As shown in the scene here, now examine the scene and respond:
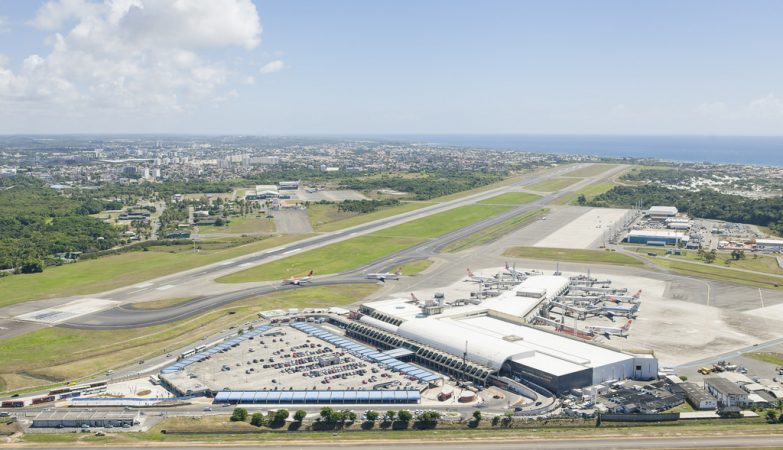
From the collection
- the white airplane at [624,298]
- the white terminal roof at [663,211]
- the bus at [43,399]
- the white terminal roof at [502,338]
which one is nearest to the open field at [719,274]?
the white airplane at [624,298]

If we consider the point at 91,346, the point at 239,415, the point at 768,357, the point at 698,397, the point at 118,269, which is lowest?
the point at 91,346

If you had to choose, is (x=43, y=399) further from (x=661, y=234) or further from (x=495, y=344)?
(x=661, y=234)

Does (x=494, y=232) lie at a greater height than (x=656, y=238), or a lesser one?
lesser

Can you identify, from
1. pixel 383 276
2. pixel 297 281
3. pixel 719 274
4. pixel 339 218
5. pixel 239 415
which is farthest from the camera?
pixel 339 218

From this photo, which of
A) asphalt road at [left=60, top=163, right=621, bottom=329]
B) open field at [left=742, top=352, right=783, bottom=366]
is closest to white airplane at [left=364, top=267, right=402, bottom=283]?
asphalt road at [left=60, top=163, right=621, bottom=329]

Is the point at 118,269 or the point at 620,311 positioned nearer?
the point at 620,311

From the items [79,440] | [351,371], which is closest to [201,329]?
[351,371]

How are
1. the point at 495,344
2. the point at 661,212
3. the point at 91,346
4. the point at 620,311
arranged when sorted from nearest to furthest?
the point at 495,344, the point at 91,346, the point at 620,311, the point at 661,212

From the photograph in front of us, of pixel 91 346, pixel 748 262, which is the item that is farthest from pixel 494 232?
pixel 91 346
